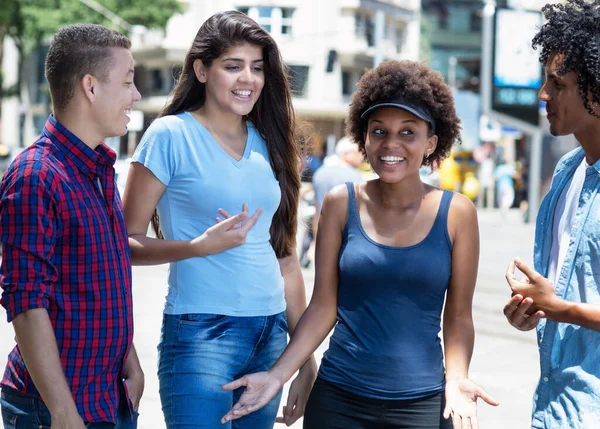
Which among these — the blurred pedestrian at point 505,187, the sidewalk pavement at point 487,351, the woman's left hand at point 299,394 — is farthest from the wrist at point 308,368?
the blurred pedestrian at point 505,187

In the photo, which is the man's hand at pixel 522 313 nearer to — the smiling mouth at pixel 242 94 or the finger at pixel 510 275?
the finger at pixel 510 275

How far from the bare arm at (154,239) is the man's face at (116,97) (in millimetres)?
382

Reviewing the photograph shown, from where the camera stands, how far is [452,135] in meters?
3.40

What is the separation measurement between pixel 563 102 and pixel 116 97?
52.2 inches

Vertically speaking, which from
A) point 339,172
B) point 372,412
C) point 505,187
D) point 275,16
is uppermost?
point 275,16

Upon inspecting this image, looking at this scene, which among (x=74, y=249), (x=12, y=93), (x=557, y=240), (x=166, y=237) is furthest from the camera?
(x=12, y=93)

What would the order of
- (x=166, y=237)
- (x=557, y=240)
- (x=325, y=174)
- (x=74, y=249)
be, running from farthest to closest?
(x=325, y=174) < (x=166, y=237) < (x=557, y=240) < (x=74, y=249)

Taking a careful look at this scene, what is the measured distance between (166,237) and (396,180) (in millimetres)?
805

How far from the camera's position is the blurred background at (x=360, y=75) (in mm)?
8625

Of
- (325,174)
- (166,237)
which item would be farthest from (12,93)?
(166,237)

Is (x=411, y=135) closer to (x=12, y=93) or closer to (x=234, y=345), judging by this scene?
(x=234, y=345)

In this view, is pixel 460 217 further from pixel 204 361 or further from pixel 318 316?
pixel 204 361

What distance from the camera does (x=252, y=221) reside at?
Answer: 10.4 feet

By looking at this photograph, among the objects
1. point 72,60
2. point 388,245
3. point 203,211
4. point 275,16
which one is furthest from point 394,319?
point 275,16
